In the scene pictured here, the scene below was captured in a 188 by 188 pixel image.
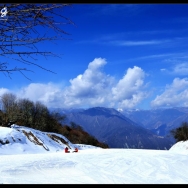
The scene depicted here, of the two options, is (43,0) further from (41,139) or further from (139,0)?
(41,139)

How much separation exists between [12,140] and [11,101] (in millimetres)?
21507

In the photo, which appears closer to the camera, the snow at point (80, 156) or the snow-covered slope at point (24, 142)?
the snow at point (80, 156)

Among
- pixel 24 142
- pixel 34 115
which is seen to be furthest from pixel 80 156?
pixel 34 115

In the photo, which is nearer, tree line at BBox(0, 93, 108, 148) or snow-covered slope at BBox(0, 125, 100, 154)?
snow-covered slope at BBox(0, 125, 100, 154)

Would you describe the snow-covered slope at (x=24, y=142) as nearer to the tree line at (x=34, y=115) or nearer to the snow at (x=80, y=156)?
the snow at (x=80, y=156)

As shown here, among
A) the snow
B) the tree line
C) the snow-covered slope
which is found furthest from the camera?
the tree line

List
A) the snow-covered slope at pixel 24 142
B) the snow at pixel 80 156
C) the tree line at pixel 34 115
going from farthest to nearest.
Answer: the tree line at pixel 34 115
the snow-covered slope at pixel 24 142
the snow at pixel 80 156

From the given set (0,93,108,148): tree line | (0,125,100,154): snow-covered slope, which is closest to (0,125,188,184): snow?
(0,125,100,154): snow-covered slope

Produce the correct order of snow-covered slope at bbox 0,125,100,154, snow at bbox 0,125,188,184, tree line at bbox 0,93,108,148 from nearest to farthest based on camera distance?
snow at bbox 0,125,188,184
snow-covered slope at bbox 0,125,100,154
tree line at bbox 0,93,108,148

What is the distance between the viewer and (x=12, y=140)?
2097 centimetres

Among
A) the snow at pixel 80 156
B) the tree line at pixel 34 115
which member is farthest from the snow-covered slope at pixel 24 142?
the tree line at pixel 34 115

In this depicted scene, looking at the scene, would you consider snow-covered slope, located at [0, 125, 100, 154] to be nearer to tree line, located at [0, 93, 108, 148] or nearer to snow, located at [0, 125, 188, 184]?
snow, located at [0, 125, 188, 184]

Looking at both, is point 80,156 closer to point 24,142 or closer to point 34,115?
point 24,142

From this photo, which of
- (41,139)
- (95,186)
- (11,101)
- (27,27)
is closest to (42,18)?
(27,27)
